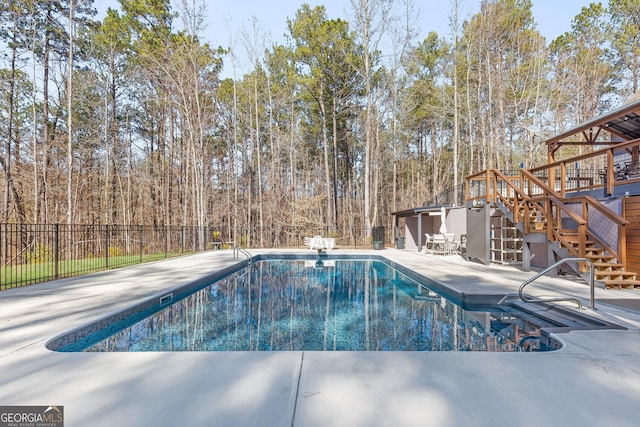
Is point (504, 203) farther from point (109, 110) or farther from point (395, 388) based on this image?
point (109, 110)

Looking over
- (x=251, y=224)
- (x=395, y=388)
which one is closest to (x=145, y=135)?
(x=251, y=224)

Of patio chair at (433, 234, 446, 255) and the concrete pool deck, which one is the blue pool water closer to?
the concrete pool deck

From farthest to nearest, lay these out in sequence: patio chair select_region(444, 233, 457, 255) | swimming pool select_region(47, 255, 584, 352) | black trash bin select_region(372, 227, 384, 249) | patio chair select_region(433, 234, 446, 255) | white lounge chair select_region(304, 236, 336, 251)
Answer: black trash bin select_region(372, 227, 384, 249) < white lounge chair select_region(304, 236, 336, 251) < patio chair select_region(433, 234, 446, 255) < patio chair select_region(444, 233, 457, 255) < swimming pool select_region(47, 255, 584, 352)

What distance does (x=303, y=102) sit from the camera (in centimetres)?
1961

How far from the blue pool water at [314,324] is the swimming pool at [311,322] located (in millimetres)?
12

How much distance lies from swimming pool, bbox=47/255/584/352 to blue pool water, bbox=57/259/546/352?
0.5 inches

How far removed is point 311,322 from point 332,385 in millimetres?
2511

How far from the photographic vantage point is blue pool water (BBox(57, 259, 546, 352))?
11.4ft

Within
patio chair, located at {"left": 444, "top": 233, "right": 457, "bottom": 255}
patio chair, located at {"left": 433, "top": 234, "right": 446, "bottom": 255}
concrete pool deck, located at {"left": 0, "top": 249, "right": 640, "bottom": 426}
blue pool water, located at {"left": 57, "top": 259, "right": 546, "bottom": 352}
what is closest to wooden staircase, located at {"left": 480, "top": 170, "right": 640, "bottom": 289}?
blue pool water, located at {"left": 57, "top": 259, "right": 546, "bottom": 352}

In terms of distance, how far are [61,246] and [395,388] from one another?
13.7 metres

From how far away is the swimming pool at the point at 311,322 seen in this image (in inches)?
136

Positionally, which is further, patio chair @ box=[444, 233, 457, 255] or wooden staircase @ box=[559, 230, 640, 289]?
patio chair @ box=[444, 233, 457, 255]

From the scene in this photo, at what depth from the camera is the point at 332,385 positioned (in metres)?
2.12

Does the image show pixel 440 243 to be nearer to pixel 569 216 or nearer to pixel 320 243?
pixel 320 243
